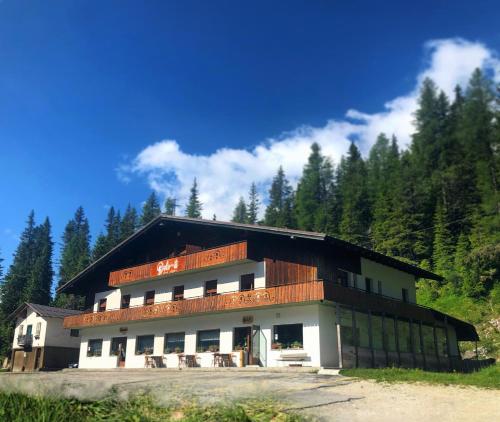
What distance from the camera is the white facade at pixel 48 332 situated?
44094 mm

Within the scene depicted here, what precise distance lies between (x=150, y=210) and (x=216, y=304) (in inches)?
2666

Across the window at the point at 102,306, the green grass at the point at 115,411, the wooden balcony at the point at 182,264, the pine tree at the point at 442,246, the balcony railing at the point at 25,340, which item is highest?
the pine tree at the point at 442,246

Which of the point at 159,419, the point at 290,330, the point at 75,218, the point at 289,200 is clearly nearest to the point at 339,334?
the point at 290,330

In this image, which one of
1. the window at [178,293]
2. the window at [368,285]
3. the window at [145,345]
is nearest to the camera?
the window at [368,285]

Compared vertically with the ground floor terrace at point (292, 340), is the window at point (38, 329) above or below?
above

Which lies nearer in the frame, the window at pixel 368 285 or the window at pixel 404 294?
the window at pixel 368 285

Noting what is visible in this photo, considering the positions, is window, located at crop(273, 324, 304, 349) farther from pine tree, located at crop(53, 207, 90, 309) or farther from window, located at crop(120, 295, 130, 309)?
pine tree, located at crop(53, 207, 90, 309)

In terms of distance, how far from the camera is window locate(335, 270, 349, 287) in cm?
2775

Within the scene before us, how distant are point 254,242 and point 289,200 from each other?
6373 cm

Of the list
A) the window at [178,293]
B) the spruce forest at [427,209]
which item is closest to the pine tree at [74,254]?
the spruce forest at [427,209]

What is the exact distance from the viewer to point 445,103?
4728 centimetres

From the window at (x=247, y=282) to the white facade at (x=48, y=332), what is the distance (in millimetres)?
22751

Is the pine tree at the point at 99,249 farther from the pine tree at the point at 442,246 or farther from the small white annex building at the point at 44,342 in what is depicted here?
the pine tree at the point at 442,246

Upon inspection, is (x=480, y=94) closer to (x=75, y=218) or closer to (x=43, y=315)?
(x=43, y=315)
